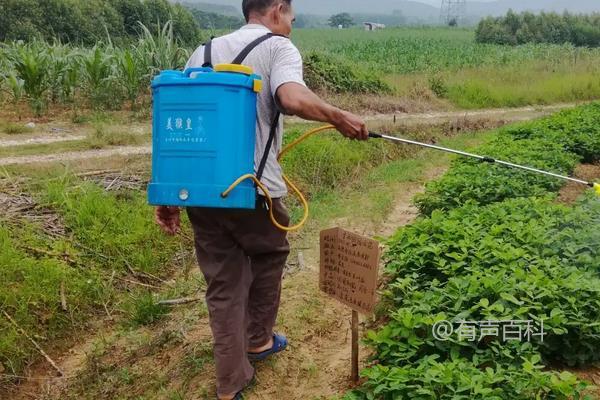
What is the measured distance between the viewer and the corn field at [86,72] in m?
11.3

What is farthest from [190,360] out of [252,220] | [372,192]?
[372,192]

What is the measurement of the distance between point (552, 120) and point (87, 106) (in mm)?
9141

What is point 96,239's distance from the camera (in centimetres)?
580

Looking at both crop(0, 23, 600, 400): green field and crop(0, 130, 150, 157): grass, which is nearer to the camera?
crop(0, 23, 600, 400): green field

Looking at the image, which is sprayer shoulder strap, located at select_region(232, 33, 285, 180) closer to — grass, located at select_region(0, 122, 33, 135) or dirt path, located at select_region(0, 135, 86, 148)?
dirt path, located at select_region(0, 135, 86, 148)

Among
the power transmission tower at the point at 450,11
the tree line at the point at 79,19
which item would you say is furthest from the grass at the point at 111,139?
the power transmission tower at the point at 450,11

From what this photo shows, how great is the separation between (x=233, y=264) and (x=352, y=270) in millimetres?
643

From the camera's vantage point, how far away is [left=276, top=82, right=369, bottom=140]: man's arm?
2721 mm

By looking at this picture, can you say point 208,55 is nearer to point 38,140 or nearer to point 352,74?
point 38,140

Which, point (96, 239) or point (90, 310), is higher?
point (96, 239)

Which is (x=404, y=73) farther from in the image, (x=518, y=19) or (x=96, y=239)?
(x=518, y=19)

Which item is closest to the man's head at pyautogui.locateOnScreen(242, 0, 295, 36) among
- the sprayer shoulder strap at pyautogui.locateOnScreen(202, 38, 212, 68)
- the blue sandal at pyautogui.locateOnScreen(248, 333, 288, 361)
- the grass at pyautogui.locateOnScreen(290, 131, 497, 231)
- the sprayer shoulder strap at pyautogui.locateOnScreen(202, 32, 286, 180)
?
the sprayer shoulder strap at pyautogui.locateOnScreen(202, 32, 286, 180)

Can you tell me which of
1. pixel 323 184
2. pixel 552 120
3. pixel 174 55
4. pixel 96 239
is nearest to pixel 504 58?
pixel 552 120

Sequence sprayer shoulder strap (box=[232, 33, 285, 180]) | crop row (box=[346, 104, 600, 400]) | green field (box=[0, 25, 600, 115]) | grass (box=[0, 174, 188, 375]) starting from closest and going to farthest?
crop row (box=[346, 104, 600, 400]) < sprayer shoulder strap (box=[232, 33, 285, 180]) < grass (box=[0, 174, 188, 375]) < green field (box=[0, 25, 600, 115])
